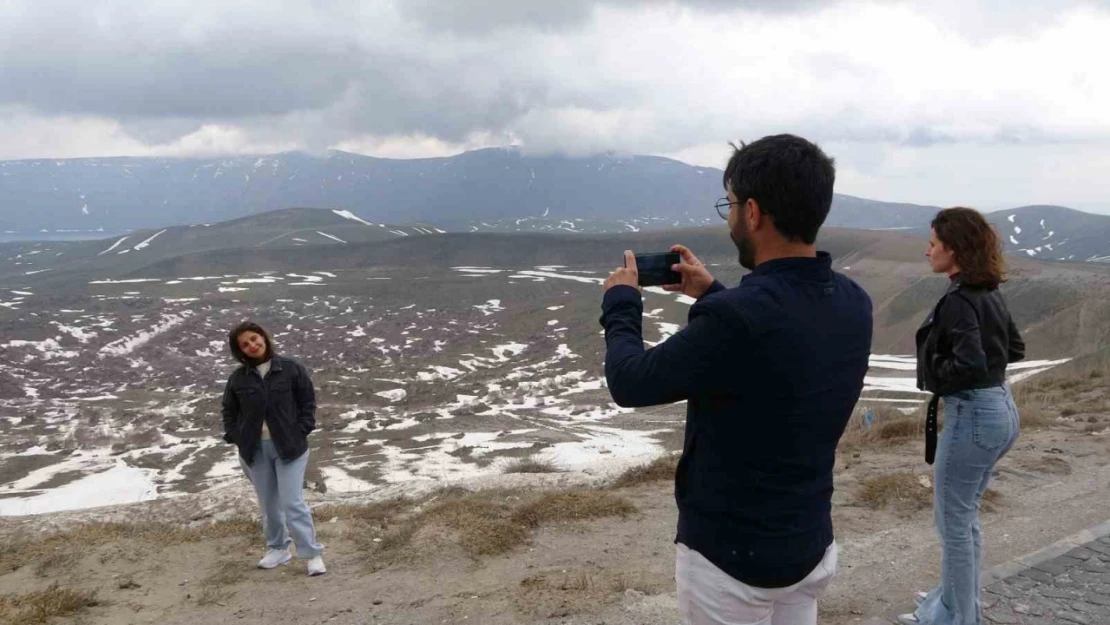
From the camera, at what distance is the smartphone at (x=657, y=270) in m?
2.45

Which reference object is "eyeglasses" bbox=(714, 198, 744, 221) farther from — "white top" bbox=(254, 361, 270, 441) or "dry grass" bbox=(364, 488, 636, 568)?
"dry grass" bbox=(364, 488, 636, 568)

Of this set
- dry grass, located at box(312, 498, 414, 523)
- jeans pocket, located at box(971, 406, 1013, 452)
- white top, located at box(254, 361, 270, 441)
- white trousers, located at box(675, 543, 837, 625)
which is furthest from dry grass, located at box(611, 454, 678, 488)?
white trousers, located at box(675, 543, 837, 625)

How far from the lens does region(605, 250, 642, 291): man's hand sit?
2.30 metres

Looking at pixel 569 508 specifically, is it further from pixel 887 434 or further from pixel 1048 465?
pixel 887 434

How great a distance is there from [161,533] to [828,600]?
6.32 m

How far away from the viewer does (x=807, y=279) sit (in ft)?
6.88

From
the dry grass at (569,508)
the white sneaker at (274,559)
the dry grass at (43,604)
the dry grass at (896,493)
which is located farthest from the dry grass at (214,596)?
the dry grass at (896,493)

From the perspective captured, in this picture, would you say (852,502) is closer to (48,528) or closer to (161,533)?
(161,533)

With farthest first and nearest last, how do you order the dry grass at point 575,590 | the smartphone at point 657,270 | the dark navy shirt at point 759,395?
the dry grass at point 575,590, the smartphone at point 657,270, the dark navy shirt at point 759,395

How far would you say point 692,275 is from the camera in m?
2.48

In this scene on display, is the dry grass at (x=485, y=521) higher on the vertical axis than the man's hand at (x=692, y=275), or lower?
lower

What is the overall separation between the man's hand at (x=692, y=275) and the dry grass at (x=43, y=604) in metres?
5.37

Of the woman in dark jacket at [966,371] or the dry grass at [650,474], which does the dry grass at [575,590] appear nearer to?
the woman in dark jacket at [966,371]

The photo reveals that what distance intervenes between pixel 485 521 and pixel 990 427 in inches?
183
